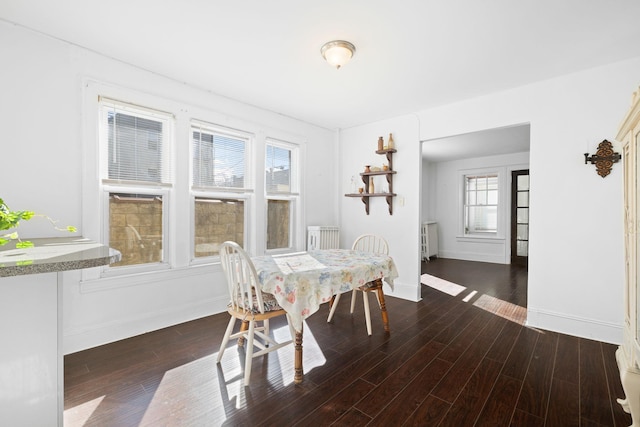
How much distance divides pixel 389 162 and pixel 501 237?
4161mm

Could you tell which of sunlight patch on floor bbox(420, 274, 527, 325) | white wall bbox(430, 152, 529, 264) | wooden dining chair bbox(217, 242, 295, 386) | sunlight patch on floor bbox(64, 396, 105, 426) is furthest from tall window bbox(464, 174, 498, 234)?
sunlight patch on floor bbox(64, 396, 105, 426)

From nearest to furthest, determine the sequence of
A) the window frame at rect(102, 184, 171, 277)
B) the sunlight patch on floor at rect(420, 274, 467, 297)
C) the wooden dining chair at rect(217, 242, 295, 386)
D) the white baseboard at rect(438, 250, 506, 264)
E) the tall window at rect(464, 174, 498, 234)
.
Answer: the wooden dining chair at rect(217, 242, 295, 386) → the window frame at rect(102, 184, 171, 277) → the sunlight patch on floor at rect(420, 274, 467, 297) → the white baseboard at rect(438, 250, 506, 264) → the tall window at rect(464, 174, 498, 234)

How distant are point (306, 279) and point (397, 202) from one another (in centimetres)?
254

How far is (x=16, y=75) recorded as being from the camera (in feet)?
7.33

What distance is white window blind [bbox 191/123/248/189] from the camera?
10.8 ft

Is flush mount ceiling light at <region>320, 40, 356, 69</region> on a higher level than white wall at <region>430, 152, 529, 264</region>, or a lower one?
higher

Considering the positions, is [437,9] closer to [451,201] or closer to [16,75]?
[16,75]

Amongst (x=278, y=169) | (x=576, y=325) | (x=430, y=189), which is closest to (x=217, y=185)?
(x=278, y=169)

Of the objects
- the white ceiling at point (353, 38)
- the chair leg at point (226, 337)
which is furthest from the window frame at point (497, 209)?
the chair leg at point (226, 337)

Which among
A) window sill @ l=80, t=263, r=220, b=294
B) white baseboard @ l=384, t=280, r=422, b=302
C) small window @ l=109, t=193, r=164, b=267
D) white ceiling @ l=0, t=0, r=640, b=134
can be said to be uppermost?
white ceiling @ l=0, t=0, r=640, b=134

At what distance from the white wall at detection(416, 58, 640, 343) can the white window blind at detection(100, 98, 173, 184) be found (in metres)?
3.69

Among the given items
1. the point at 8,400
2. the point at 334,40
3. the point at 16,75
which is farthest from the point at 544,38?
the point at 16,75

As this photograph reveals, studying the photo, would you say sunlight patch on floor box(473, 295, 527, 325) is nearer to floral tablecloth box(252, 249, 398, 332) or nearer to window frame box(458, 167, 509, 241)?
floral tablecloth box(252, 249, 398, 332)

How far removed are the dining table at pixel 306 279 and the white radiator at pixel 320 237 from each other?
5.37ft
